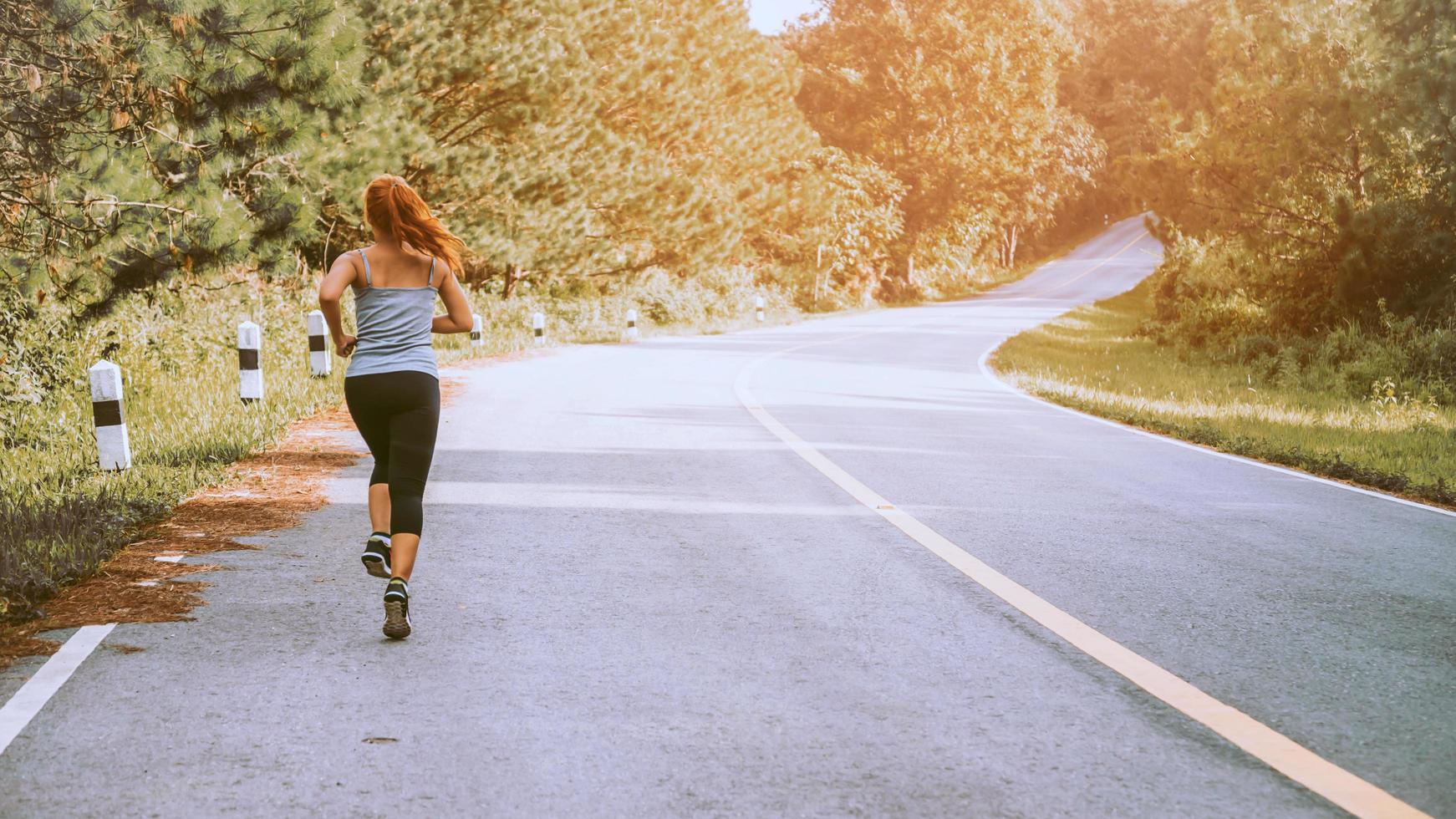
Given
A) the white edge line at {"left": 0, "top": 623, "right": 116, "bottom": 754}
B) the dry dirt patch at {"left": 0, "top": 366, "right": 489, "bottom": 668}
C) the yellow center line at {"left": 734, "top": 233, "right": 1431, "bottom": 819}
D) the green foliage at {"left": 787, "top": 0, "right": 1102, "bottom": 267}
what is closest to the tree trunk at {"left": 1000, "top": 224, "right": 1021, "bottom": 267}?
the green foliage at {"left": 787, "top": 0, "right": 1102, "bottom": 267}

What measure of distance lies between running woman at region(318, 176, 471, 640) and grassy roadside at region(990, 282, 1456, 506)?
24.2ft

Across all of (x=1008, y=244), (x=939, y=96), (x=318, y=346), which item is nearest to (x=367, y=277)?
(x=318, y=346)

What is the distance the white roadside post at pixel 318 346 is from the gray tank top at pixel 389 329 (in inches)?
384

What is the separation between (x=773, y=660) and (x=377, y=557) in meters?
1.72

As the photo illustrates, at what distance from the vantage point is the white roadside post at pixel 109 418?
337 inches

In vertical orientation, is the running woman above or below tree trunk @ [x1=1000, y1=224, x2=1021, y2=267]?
below

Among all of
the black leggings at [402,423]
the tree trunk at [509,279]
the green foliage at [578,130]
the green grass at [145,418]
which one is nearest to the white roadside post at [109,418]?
the green grass at [145,418]

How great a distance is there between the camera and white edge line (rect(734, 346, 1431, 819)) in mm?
3465

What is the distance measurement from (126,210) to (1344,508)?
36.7 feet

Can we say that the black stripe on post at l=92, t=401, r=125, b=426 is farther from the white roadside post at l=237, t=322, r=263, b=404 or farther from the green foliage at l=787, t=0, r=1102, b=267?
the green foliage at l=787, t=0, r=1102, b=267

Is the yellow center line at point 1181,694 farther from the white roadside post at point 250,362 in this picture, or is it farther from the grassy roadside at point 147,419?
the white roadside post at point 250,362

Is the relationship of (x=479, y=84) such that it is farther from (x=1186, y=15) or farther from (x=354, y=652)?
(x=1186, y=15)

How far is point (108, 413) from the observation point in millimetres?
8578

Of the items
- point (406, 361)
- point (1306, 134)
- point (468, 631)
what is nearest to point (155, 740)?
point (468, 631)
